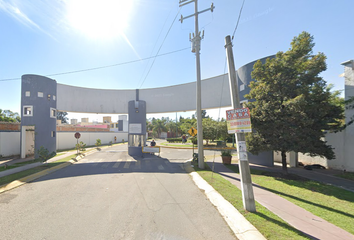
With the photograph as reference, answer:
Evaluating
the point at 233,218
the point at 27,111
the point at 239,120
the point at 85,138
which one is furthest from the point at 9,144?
the point at 239,120

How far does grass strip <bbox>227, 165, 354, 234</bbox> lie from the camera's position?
432 cm

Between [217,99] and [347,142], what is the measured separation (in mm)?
8854

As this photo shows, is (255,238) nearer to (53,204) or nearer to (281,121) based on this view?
(53,204)

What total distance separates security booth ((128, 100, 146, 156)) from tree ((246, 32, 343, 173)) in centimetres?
1132

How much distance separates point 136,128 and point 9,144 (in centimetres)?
1194

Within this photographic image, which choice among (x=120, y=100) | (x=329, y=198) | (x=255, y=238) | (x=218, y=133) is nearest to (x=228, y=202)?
(x=255, y=238)

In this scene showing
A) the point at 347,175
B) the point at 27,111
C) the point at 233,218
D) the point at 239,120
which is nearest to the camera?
the point at 233,218

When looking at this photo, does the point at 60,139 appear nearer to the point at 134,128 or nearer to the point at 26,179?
the point at 134,128

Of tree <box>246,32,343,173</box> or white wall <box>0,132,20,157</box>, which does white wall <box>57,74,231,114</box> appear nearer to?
white wall <box>0,132,20,157</box>

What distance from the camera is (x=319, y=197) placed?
18.9ft

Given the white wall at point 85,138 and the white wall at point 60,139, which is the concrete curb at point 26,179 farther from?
the white wall at point 85,138

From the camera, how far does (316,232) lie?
3609mm

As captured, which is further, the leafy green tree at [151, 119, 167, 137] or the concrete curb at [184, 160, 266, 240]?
the leafy green tree at [151, 119, 167, 137]

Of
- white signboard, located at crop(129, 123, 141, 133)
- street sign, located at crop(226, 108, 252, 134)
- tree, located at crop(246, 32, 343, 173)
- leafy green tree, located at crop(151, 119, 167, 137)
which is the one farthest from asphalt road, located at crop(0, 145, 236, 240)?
leafy green tree, located at crop(151, 119, 167, 137)
